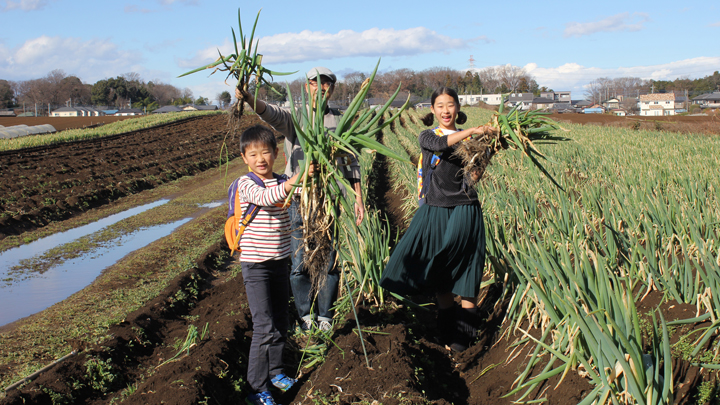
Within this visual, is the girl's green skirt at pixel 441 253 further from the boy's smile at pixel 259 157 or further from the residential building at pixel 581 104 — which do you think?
the residential building at pixel 581 104

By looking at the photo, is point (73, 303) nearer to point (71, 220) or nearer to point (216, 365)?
point (216, 365)

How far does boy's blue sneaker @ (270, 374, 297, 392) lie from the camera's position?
2.40 m

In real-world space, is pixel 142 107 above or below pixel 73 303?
above

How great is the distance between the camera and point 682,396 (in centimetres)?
176

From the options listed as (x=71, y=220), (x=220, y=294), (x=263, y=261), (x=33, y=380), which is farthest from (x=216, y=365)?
(x=71, y=220)

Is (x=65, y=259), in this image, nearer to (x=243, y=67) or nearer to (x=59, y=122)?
(x=243, y=67)

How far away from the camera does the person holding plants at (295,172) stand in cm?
259

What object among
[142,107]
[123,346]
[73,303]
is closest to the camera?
[123,346]

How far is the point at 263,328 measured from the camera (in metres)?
2.39

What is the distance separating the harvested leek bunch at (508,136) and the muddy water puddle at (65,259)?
12.0ft

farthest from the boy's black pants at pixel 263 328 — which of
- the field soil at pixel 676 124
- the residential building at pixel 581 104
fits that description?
the residential building at pixel 581 104

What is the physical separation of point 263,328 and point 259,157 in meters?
0.83

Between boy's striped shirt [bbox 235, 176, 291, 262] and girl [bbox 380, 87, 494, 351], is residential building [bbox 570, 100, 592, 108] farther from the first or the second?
boy's striped shirt [bbox 235, 176, 291, 262]

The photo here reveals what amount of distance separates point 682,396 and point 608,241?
1019 mm
